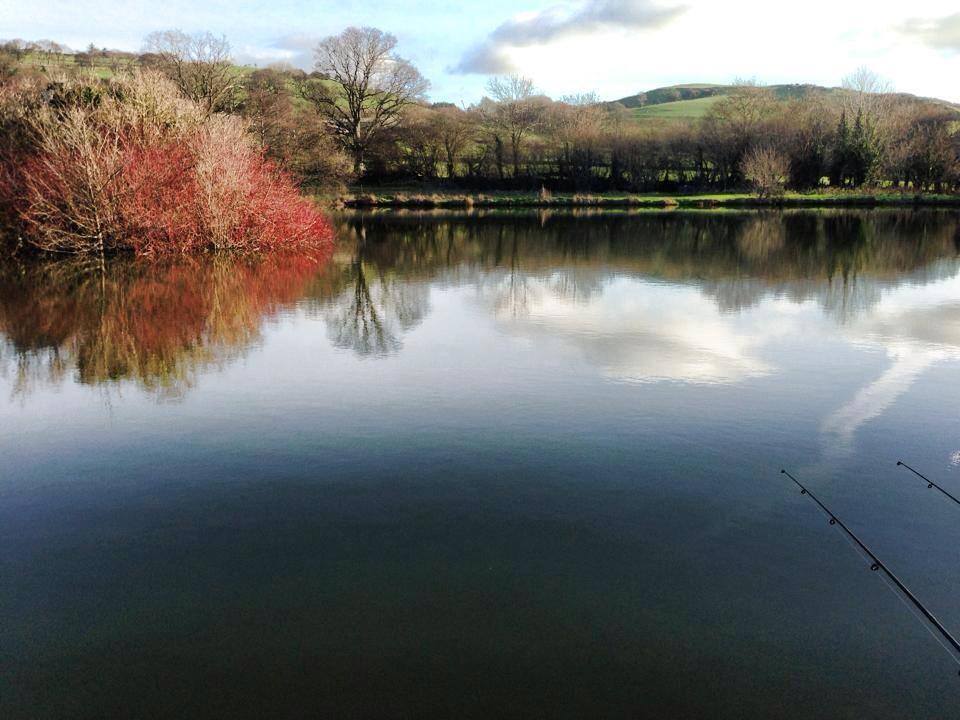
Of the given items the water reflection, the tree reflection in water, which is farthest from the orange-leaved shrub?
the water reflection

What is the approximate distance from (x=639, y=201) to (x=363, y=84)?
1093 inches

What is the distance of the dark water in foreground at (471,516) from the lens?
4.29 metres

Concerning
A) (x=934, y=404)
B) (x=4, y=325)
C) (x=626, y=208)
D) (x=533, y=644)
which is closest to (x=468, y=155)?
(x=626, y=208)

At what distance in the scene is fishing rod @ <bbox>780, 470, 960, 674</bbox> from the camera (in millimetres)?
4535

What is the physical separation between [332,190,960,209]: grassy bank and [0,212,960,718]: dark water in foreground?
43.8m

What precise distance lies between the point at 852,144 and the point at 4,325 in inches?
2591

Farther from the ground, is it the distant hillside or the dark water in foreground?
the distant hillside

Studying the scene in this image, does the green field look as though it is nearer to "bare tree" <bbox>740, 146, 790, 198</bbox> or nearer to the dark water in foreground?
"bare tree" <bbox>740, 146, 790, 198</bbox>

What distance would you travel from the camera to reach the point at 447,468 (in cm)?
710

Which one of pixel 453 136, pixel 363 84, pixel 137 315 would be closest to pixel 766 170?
pixel 453 136

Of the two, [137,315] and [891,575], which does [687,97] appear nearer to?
[137,315]

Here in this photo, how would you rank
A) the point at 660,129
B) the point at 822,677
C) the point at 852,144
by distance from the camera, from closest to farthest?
the point at 822,677 < the point at 852,144 < the point at 660,129

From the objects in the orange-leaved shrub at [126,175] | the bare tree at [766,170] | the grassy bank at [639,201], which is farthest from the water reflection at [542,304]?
the bare tree at [766,170]

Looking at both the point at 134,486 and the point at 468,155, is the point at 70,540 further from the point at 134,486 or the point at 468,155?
the point at 468,155
